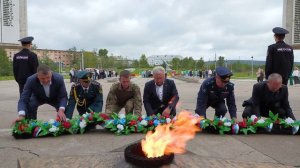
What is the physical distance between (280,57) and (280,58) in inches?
0.9

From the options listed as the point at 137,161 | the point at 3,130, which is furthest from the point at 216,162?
the point at 3,130

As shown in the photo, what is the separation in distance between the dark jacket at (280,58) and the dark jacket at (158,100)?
194cm

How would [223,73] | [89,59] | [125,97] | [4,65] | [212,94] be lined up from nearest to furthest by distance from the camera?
[223,73]
[212,94]
[125,97]
[4,65]
[89,59]

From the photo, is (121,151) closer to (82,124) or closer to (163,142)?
(163,142)

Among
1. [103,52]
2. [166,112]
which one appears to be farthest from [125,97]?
[103,52]

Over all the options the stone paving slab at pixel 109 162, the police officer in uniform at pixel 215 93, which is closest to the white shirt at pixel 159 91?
the police officer in uniform at pixel 215 93

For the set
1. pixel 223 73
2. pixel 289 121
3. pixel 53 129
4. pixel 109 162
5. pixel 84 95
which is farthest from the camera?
pixel 84 95

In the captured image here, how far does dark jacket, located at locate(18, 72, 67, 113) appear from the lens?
6.19m

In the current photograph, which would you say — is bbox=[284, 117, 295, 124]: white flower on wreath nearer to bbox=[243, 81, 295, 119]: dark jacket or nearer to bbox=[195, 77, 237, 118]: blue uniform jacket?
bbox=[243, 81, 295, 119]: dark jacket

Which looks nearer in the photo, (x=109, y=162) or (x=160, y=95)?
(x=109, y=162)

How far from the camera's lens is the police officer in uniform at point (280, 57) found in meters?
6.84

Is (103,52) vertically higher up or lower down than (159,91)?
higher up

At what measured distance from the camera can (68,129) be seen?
5910 millimetres

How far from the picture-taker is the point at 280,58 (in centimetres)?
689
